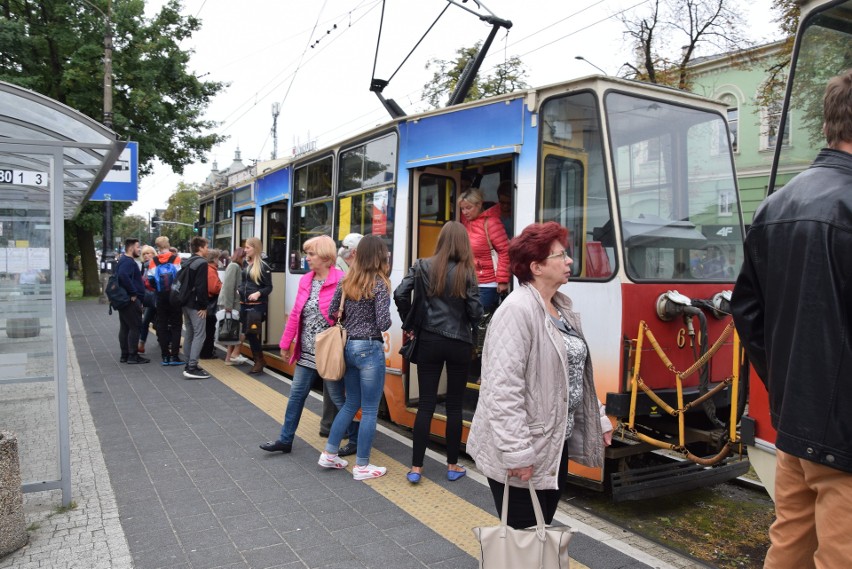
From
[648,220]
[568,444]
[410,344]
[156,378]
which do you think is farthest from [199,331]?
[568,444]

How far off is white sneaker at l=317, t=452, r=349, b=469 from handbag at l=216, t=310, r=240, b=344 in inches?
180

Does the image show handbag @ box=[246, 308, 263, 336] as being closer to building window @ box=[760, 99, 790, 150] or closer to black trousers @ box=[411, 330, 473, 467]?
black trousers @ box=[411, 330, 473, 467]

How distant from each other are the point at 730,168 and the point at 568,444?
3344mm

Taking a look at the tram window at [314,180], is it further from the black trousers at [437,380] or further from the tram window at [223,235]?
the tram window at [223,235]

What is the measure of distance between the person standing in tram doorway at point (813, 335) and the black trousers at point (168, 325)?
8.97 meters

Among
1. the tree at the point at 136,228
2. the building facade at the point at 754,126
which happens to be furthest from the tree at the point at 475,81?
the tree at the point at 136,228

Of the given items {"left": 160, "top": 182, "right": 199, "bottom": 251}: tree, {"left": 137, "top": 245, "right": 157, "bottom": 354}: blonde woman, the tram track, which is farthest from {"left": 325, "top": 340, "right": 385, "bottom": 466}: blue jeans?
{"left": 160, "top": 182, "right": 199, "bottom": 251}: tree

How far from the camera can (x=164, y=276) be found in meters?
9.58

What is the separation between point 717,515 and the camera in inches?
188

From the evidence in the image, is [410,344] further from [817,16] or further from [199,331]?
[199,331]

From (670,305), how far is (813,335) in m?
2.78

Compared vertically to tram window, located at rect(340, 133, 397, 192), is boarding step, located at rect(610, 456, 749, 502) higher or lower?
lower

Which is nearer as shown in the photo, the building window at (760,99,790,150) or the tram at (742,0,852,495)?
the tram at (742,0,852,495)

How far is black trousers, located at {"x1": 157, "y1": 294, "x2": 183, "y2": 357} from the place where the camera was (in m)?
9.72
